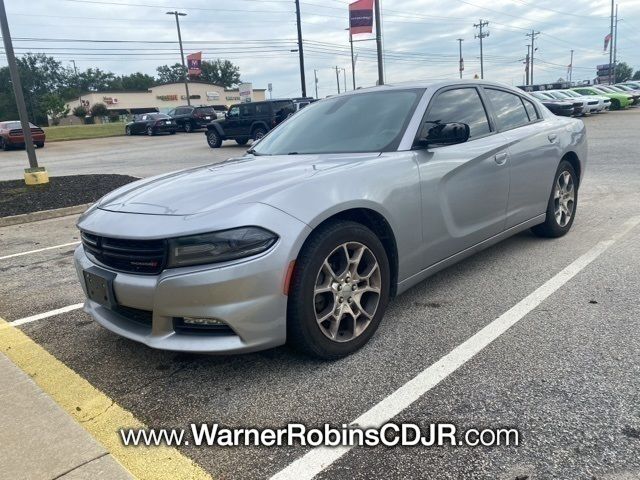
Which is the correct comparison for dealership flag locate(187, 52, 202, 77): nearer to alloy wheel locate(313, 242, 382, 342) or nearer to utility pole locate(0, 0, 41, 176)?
utility pole locate(0, 0, 41, 176)

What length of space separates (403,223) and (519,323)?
40.0 inches

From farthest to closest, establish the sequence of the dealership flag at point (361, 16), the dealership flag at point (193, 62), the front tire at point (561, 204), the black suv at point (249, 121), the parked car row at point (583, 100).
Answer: the dealership flag at point (193, 62) < the dealership flag at point (361, 16) < the parked car row at point (583, 100) < the black suv at point (249, 121) < the front tire at point (561, 204)

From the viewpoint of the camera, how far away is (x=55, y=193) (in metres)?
9.74

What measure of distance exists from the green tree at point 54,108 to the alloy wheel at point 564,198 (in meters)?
90.8

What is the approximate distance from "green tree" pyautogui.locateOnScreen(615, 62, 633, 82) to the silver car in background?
138750 millimetres

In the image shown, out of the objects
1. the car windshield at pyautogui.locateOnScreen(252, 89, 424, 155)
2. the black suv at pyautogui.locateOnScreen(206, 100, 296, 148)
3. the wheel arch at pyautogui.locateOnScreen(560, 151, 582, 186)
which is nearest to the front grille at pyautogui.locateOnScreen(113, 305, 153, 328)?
the car windshield at pyautogui.locateOnScreen(252, 89, 424, 155)

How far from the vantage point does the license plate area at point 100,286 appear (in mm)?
2838

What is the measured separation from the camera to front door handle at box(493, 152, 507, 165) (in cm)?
417

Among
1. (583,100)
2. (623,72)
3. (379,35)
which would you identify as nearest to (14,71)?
(379,35)

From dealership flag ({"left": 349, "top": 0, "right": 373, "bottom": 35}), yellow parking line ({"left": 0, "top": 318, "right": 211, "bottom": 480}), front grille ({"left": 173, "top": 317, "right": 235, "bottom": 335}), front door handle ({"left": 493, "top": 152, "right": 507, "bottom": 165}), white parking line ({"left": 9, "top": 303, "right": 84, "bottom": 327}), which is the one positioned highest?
dealership flag ({"left": 349, "top": 0, "right": 373, "bottom": 35})

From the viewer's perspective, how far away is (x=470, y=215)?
12.8 ft

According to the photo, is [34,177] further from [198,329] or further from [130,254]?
[198,329]

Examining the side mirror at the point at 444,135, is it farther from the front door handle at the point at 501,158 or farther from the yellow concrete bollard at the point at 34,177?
the yellow concrete bollard at the point at 34,177

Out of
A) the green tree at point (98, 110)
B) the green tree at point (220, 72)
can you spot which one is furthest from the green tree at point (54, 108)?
the green tree at point (220, 72)
